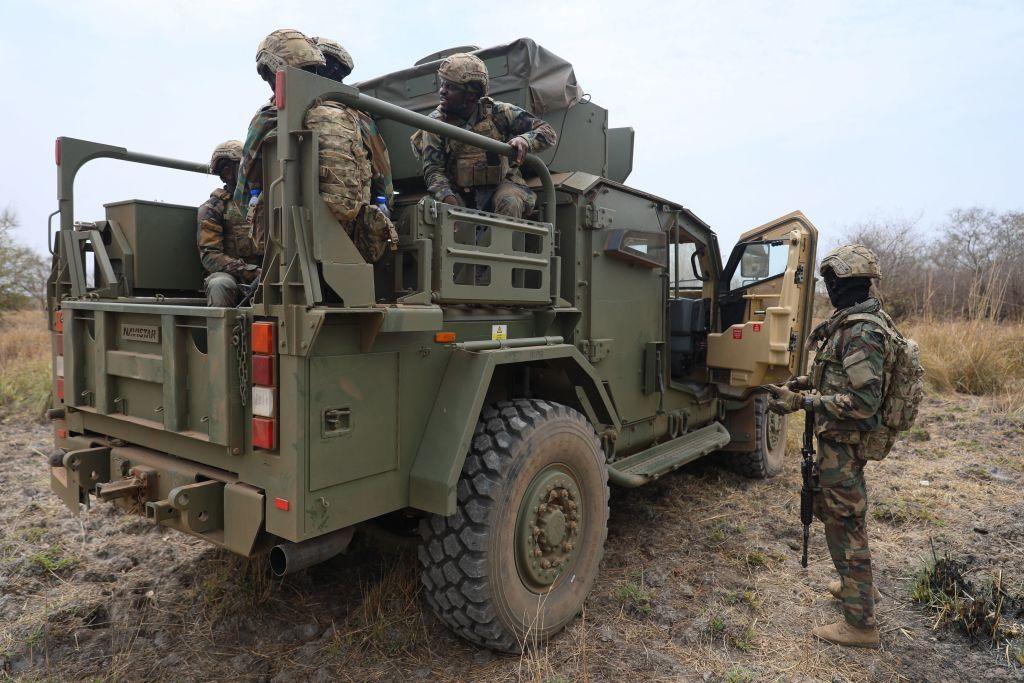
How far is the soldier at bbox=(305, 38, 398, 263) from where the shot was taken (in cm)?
248

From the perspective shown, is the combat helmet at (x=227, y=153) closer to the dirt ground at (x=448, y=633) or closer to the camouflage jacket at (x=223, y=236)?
the camouflage jacket at (x=223, y=236)

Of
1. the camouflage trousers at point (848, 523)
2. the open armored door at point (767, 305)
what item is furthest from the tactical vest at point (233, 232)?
the camouflage trousers at point (848, 523)

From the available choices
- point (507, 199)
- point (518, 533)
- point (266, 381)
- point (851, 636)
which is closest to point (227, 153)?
point (507, 199)

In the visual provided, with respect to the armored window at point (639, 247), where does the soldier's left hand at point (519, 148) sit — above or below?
above

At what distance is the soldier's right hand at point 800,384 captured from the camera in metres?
3.70

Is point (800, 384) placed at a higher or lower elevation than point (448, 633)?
higher

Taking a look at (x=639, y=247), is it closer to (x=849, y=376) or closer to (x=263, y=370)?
(x=849, y=376)

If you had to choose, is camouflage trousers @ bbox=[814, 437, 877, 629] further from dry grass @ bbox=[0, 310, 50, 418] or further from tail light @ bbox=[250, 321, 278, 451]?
dry grass @ bbox=[0, 310, 50, 418]

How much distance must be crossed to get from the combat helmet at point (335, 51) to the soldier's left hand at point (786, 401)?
2.73 metres

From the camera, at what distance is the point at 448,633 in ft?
10.4

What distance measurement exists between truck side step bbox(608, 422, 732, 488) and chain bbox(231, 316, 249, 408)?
203 centimetres

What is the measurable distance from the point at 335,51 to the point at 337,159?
114 cm

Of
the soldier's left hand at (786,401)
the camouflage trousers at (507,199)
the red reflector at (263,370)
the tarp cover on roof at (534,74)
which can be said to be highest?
the tarp cover on roof at (534,74)

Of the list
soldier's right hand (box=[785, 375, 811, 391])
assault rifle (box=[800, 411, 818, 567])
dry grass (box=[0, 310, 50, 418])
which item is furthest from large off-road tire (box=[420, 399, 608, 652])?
dry grass (box=[0, 310, 50, 418])
